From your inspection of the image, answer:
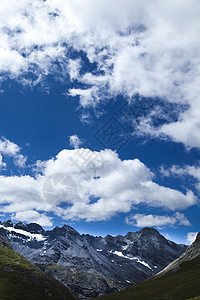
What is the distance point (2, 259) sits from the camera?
635ft

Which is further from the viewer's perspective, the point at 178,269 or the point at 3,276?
the point at 3,276

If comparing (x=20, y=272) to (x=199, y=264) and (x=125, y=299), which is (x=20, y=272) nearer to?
(x=125, y=299)

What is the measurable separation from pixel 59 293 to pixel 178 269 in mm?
89084

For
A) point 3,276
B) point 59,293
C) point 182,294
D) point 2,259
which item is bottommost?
point 182,294

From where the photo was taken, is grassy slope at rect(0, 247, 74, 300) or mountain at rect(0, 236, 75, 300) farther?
mountain at rect(0, 236, 75, 300)

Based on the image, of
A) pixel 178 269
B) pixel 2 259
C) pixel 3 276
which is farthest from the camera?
pixel 2 259

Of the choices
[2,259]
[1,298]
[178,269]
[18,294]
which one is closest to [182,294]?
[178,269]

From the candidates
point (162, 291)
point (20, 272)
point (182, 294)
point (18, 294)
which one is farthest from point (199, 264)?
point (20, 272)

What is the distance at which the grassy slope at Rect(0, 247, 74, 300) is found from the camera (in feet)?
466

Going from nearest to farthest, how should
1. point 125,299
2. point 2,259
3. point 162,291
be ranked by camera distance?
point 162,291
point 125,299
point 2,259

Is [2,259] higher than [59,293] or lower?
higher

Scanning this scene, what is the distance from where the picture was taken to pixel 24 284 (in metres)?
160

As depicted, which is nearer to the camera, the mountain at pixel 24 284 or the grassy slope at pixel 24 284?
the grassy slope at pixel 24 284

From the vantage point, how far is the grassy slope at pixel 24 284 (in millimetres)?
141950
